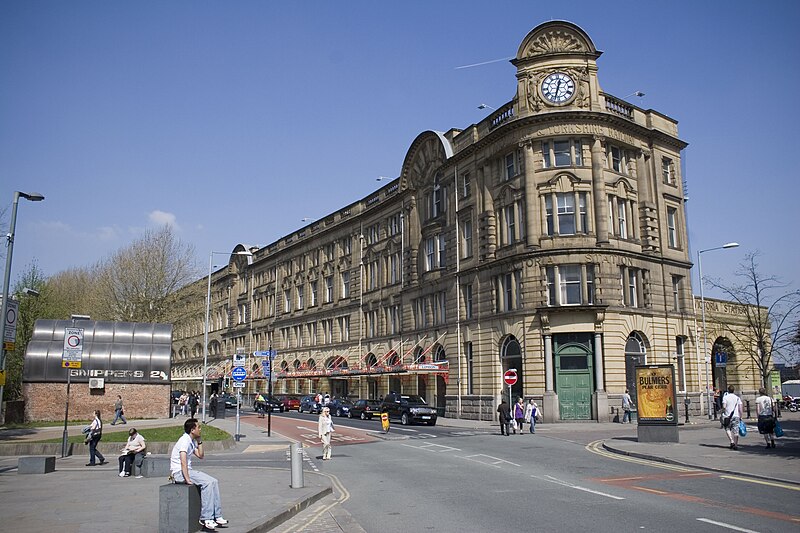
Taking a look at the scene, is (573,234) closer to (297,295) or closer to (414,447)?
(414,447)

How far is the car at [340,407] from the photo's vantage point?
52031 mm

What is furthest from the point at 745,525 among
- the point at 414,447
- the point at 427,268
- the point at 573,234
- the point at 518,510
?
the point at 427,268

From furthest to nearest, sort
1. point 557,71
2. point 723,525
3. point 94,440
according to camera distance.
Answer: point 557,71 < point 94,440 < point 723,525

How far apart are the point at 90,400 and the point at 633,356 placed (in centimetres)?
3270

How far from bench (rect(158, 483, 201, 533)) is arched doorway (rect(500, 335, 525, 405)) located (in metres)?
33.1

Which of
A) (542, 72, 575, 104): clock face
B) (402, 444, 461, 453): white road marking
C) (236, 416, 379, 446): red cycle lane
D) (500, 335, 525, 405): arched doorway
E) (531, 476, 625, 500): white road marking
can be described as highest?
(542, 72, 575, 104): clock face

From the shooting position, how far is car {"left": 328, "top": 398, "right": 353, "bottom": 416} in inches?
2048

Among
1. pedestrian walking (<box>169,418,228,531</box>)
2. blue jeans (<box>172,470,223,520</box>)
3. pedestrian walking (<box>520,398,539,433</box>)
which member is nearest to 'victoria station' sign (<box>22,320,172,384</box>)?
pedestrian walking (<box>520,398,539,433</box>)

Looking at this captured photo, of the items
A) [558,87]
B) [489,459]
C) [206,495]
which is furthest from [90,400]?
[206,495]

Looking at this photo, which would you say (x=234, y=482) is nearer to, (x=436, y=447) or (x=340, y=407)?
(x=436, y=447)

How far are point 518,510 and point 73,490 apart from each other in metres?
9.77

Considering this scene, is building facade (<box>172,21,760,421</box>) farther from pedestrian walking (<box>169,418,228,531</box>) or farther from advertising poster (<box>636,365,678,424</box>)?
pedestrian walking (<box>169,418,228,531</box>)

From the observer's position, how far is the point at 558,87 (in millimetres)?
42562

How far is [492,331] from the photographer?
145ft
